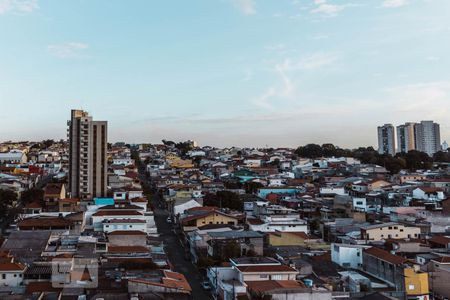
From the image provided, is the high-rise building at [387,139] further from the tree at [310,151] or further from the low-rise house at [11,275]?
the low-rise house at [11,275]

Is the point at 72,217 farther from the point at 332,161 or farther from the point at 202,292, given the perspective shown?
the point at 332,161

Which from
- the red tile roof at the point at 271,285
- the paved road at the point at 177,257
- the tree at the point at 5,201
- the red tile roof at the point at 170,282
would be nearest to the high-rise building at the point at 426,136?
the paved road at the point at 177,257

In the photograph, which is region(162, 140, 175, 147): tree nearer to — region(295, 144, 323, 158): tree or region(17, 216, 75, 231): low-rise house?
region(295, 144, 323, 158): tree

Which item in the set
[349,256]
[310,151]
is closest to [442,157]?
[310,151]

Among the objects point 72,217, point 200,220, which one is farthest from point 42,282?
point 200,220

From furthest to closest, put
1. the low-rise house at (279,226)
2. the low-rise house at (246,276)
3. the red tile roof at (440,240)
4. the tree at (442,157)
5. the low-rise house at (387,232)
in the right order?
the tree at (442,157), the low-rise house at (279,226), the low-rise house at (387,232), the red tile roof at (440,240), the low-rise house at (246,276)

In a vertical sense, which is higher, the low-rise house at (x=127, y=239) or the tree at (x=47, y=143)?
the tree at (x=47, y=143)

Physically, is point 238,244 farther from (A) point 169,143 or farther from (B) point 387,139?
(A) point 169,143
